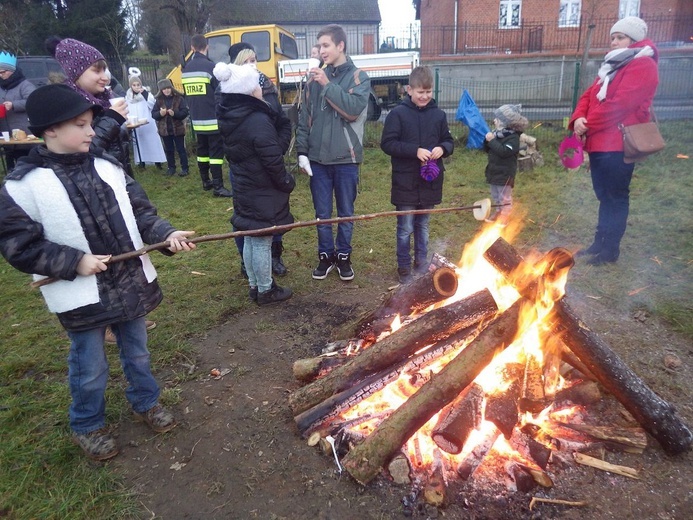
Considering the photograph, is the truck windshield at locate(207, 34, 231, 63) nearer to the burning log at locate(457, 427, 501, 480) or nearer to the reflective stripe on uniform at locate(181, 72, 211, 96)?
the reflective stripe on uniform at locate(181, 72, 211, 96)

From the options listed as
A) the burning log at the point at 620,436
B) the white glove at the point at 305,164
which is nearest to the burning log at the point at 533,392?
the burning log at the point at 620,436

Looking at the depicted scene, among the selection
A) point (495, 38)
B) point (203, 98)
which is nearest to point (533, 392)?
point (203, 98)

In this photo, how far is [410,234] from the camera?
517cm

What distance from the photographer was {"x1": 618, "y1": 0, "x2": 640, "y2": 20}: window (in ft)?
72.8

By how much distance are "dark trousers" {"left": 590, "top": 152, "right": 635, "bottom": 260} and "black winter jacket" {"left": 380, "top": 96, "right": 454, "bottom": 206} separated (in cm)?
179

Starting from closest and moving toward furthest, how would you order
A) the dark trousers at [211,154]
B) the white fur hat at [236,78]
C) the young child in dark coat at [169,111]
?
the white fur hat at [236,78]
the dark trousers at [211,154]
the young child in dark coat at [169,111]

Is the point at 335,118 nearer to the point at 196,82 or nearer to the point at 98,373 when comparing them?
the point at 98,373

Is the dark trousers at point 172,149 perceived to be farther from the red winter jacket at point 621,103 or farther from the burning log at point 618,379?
the burning log at point 618,379

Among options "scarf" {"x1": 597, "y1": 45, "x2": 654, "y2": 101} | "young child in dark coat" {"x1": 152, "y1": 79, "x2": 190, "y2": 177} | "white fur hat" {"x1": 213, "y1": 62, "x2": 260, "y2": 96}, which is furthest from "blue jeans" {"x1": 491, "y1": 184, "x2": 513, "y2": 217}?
"young child in dark coat" {"x1": 152, "y1": 79, "x2": 190, "y2": 177}

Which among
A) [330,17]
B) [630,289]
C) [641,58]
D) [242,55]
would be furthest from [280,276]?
[330,17]

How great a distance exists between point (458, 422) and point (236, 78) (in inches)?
131

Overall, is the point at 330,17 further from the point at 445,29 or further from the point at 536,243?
the point at 536,243

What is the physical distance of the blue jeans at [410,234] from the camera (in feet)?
16.7

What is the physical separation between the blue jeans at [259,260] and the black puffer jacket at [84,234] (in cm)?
161
